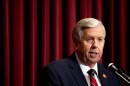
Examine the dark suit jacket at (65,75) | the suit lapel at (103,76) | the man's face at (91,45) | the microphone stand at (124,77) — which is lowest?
the suit lapel at (103,76)

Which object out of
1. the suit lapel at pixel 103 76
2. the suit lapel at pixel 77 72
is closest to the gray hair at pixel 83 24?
the suit lapel at pixel 77 72

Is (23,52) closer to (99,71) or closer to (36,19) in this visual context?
(36,19)

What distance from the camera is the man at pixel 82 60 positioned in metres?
2.09

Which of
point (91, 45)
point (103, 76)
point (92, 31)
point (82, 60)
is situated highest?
point (92, 31)

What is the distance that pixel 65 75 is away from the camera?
6.93 feet

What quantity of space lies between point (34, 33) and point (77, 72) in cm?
71

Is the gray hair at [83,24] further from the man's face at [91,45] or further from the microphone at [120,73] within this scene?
the microphone at [120,73]

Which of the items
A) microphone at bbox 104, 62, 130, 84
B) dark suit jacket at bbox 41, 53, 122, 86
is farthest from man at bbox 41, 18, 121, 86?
microphone at bbox 104, 62, 130, 84

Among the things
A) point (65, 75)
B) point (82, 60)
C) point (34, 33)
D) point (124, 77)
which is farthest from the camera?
point (34, 33)

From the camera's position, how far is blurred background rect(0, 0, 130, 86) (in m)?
2.59

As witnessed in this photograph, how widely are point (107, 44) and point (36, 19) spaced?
2.77 feet

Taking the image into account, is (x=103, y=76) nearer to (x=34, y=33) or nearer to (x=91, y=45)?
(x=91, y=45)

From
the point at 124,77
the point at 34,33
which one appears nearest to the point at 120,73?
the point at 124,77

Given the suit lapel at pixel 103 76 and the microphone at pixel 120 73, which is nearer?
the microphone at pixel 120 73
